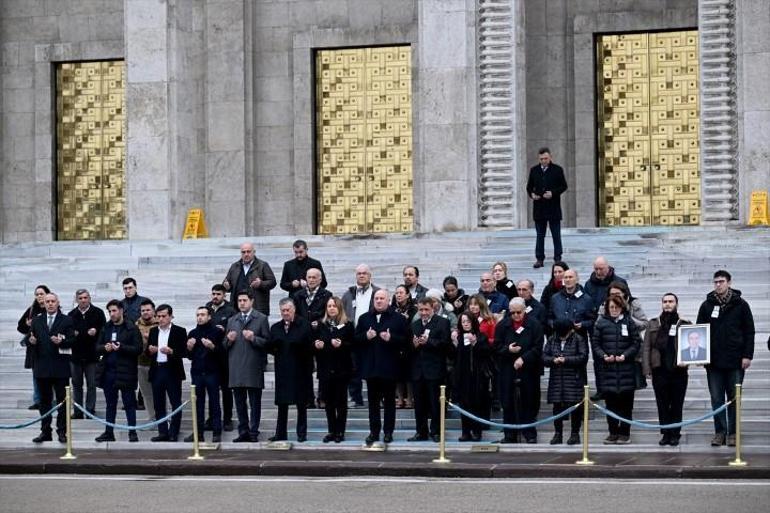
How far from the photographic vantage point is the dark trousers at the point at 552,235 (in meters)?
27.6

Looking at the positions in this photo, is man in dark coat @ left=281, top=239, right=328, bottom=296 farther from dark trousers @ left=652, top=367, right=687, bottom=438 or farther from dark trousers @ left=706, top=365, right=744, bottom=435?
dark trousers @ left=706, top=365, right=744, bottom=435

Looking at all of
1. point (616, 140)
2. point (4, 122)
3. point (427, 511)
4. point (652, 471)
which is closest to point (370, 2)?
point (616, 140)

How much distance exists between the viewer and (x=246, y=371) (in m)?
23.0

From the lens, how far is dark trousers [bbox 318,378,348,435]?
22625 mm

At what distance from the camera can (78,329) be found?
24312mm

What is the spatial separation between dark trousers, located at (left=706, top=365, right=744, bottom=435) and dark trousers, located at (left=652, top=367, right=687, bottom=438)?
12.7 inches

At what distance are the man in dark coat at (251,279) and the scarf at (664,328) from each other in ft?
19.5

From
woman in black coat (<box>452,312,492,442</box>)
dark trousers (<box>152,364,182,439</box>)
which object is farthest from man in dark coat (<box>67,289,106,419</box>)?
woman in black coat (<box>452,312,492,442</box>)

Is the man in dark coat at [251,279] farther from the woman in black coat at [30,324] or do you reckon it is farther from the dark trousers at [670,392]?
the dark trousers at [670,392]

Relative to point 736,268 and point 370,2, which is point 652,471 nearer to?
point 736,268

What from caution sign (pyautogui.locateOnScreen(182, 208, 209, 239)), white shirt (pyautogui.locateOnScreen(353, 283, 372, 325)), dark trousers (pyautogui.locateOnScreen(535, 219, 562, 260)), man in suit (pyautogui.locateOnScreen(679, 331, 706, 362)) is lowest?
man in suit (pyautogui.locateOnScreen(679, 331, 706, 362))

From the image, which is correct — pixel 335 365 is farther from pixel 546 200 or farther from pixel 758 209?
pixel 758 209

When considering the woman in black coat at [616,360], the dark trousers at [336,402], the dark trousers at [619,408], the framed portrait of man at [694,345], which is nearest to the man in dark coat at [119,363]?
the dark trousers at [336,402]

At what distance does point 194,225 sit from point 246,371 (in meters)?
12.5
